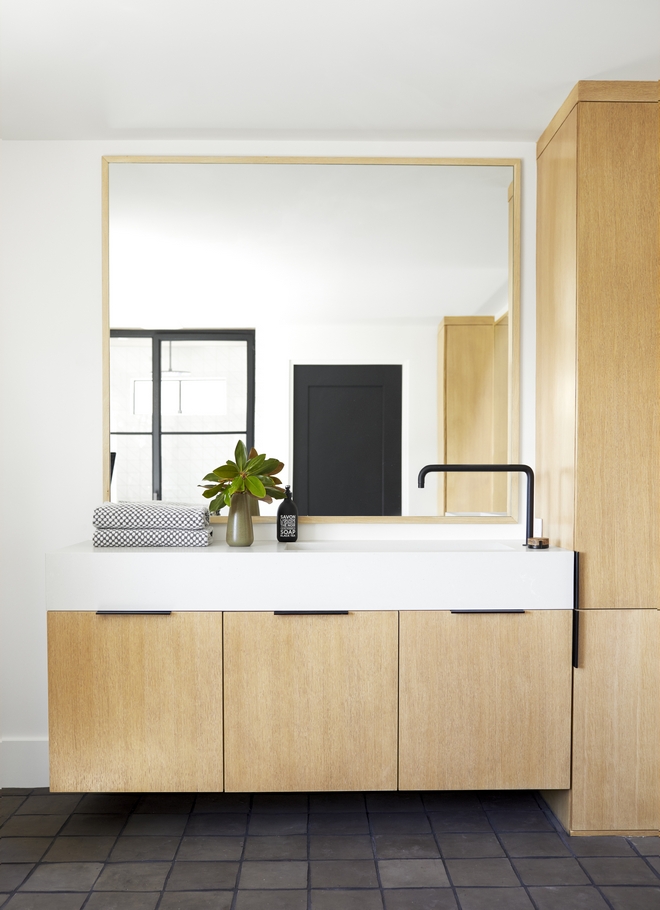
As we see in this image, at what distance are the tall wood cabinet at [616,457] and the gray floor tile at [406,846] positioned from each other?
1.55 ft

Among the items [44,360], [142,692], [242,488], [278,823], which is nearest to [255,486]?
[242,488]

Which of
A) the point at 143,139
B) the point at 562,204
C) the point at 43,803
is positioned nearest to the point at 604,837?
the point at 43,803

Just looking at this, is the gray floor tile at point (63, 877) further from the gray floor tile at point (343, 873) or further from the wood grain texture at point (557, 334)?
the wood grain texture at point (557, 334)

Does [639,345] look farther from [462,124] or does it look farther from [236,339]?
[236,339]

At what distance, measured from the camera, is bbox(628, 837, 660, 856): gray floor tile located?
7.09 feet

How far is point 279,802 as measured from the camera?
251cm

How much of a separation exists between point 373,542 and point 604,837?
121 cm

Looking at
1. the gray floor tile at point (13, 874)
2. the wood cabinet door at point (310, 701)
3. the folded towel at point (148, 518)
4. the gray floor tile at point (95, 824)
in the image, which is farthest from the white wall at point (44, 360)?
the gray floor tile at point (13, 874)

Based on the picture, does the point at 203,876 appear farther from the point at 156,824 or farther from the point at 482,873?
the point at 482,873

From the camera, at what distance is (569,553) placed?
227 centimetres

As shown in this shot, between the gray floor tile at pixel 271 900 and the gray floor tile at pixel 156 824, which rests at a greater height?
the gray floor tile at pixel 271 900

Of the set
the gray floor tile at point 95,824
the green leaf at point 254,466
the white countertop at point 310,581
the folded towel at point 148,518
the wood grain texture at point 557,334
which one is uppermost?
the wood grain texture at point 557,334

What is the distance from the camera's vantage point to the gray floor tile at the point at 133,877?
1967mm

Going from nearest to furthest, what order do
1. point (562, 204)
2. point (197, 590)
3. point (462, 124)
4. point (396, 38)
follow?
point (396, 38) → point (197, 590) → point (562, 204) → point (462, 124)
